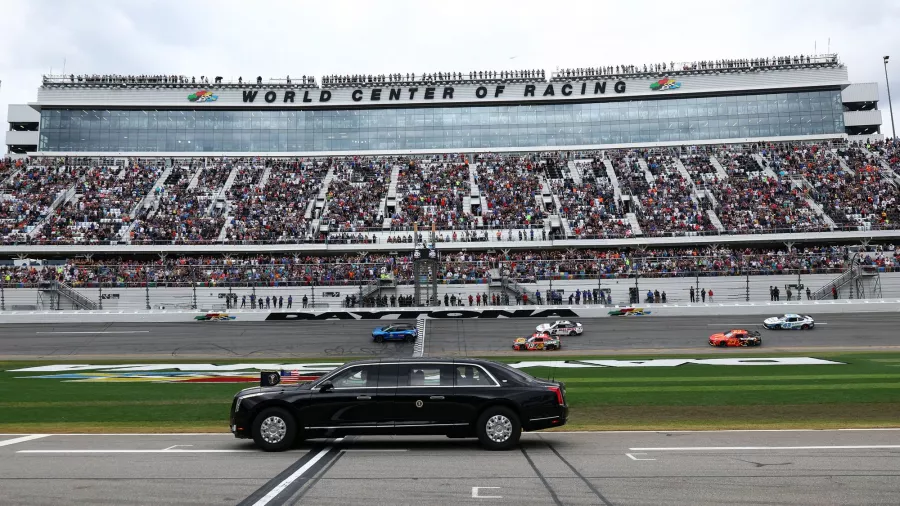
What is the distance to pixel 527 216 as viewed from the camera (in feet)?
204

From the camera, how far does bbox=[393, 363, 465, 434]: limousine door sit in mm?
11445

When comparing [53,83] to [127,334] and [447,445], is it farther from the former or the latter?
[447,445]

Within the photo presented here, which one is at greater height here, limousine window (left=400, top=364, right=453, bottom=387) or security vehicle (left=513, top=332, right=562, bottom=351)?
limousine window (left=400, top=364, right=453, bottom=387)

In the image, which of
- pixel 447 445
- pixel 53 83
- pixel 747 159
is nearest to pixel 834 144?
pixel 747 159

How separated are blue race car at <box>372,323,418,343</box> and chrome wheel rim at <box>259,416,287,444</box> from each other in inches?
1100

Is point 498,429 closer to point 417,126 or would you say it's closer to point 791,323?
point 791,323

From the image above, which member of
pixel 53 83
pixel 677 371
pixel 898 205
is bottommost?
pixel 677 371

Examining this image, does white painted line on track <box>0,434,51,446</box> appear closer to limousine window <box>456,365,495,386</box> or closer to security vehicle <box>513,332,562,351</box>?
limousine window <box>456,365,495,386</box>

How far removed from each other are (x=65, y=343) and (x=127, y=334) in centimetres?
365

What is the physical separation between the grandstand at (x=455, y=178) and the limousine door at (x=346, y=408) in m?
38.5

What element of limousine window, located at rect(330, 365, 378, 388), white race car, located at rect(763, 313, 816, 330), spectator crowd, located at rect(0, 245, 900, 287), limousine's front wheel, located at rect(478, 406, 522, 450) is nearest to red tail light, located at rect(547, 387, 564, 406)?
limousine's front wheel, located at rect(478, 406, 522, 450)

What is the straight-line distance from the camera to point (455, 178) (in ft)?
229

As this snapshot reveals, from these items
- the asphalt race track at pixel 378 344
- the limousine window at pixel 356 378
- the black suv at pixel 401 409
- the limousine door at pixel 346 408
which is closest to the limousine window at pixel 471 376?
the black suv at pixel 401 409

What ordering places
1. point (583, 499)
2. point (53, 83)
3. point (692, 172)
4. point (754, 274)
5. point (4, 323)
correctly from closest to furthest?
point (583, 499)
point (4, 323)
point (754, 274)
point (692, 172)
point (53, 83)
